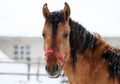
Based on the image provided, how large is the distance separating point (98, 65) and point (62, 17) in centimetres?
81

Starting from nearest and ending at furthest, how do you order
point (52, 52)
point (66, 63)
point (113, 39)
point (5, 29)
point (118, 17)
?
point (52, 52) < point (66, 63) < point (113, 39) < point (5, 29) < point (118, 17)

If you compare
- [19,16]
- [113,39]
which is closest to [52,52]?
[113,39]

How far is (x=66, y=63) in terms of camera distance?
552 cm

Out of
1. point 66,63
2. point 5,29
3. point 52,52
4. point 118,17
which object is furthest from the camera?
point 118,17

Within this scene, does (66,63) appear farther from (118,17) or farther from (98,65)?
(118,17)

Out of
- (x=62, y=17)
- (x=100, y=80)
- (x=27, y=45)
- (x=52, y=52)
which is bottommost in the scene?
(x=27, y=45)

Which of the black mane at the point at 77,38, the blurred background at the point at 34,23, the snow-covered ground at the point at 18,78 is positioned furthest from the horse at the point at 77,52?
the blurred background at the point at 34,23

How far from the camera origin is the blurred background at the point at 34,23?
1070 inches

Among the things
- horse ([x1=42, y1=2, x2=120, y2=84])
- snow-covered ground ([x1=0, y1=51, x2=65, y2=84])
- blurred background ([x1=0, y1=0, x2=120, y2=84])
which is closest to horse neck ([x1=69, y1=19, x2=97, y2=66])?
horse ([x1=42, y1=2, x2=120, y2=84])

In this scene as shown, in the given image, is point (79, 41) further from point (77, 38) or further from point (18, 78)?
point (18, 78)

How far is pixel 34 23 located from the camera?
30516 millimetres

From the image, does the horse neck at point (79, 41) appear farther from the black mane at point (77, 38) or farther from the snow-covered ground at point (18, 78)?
the snow-covered ground at point (18, 78)

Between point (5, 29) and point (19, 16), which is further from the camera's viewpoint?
point (19, 16)

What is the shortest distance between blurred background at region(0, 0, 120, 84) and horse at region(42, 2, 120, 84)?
55.9 ft
